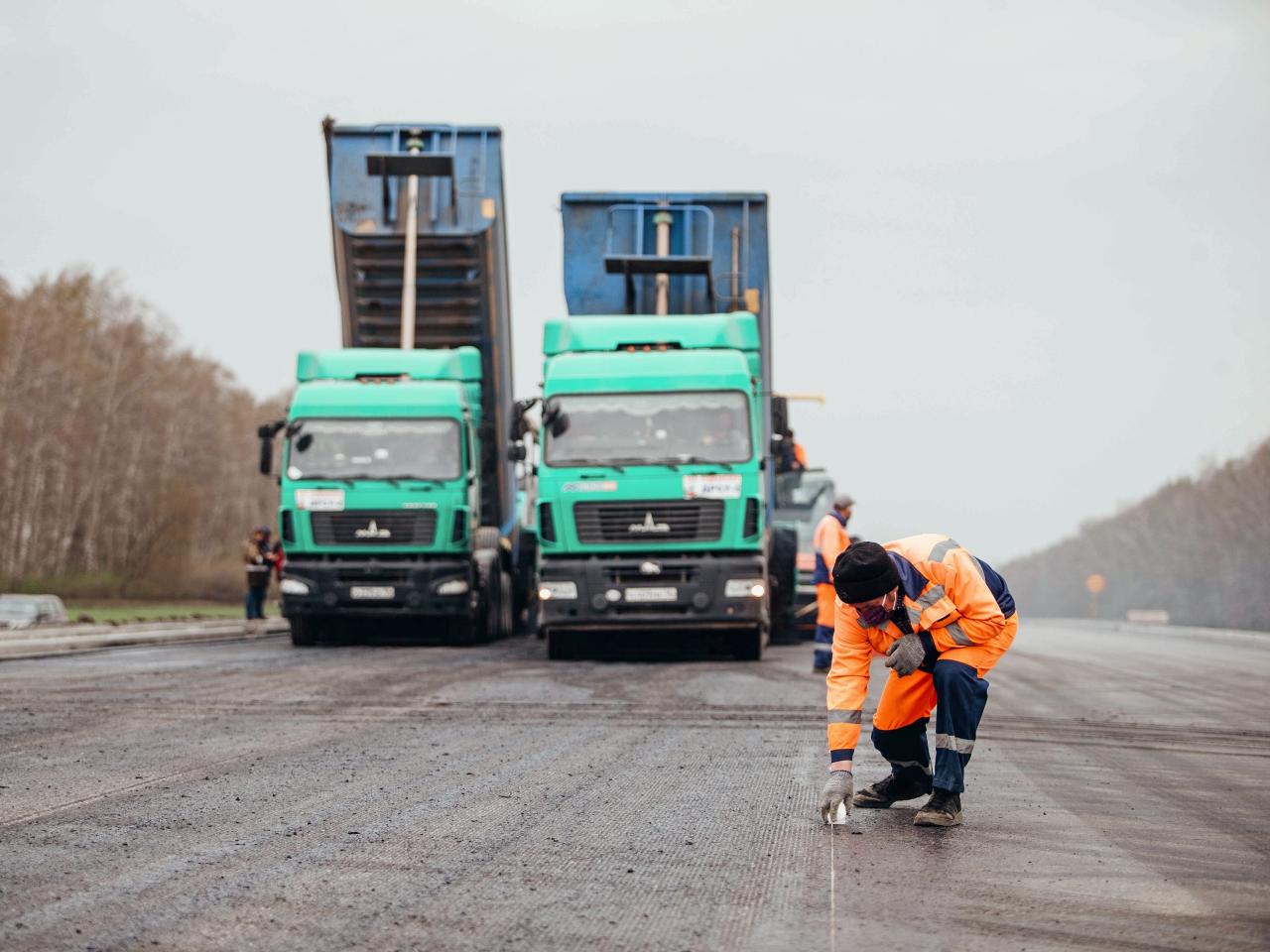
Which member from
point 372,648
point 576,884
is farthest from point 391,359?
point 576,884

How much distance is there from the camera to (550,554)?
1511 cm

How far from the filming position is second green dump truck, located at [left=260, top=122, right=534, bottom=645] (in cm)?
1747

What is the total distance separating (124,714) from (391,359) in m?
9.07

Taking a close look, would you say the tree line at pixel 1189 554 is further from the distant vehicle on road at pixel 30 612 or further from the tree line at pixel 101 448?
the distant vehicle on road at pixel 30 612

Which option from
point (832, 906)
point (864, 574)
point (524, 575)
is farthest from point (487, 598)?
point (832, 906)

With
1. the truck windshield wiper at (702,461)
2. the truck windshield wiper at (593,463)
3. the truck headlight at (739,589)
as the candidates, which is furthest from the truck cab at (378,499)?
the truck headlight at (739,589)

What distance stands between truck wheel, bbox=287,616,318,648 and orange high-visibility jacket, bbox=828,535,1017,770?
1361 centimetres

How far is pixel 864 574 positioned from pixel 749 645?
10.6 meters

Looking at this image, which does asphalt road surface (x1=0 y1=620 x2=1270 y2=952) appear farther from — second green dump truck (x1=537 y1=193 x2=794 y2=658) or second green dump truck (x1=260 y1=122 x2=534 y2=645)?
second green dump truck (x1=260 y1=122 x2=534 y2=645)

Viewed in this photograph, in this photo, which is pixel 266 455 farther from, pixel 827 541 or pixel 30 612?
pixel 30 612

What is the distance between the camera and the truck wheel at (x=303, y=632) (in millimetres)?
18484

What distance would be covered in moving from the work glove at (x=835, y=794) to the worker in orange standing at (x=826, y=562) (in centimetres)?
777

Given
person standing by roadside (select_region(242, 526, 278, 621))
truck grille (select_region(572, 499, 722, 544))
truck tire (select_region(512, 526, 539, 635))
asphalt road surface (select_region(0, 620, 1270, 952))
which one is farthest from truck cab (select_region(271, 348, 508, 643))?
asphalt road surface (select_region(0, 620, 1270, 952))

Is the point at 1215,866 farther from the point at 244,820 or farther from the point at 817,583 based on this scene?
the point at 817,583
